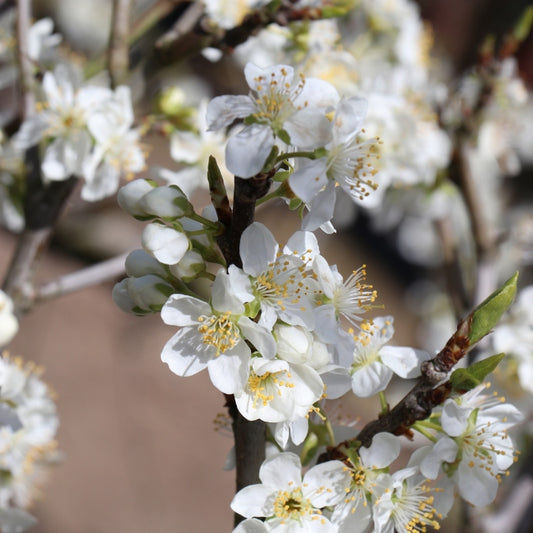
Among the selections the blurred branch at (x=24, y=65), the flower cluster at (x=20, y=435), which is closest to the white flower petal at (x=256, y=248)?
the flower cluster at (x=20, y=435)

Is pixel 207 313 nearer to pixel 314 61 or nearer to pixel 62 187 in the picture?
pixel 62 187

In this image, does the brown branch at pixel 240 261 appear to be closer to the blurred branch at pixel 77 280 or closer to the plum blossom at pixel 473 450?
the plum blossom at pixel 473 450

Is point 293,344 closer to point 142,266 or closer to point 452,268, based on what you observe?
point 142,266

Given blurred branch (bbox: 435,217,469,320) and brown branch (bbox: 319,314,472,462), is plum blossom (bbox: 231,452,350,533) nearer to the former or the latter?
brown branch (bbox: 319,314,472,462)

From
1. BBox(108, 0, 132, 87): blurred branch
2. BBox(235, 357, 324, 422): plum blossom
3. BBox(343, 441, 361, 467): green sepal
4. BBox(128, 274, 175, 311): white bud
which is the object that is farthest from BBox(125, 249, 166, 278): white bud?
BBox(108, 0, 132, 87): blurred branch

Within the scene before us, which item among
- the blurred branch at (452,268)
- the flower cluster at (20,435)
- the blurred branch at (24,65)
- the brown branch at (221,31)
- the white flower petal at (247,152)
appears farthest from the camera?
the blurred branch at (452,268)

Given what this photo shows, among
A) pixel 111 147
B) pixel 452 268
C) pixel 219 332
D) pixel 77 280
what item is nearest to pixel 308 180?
pixel 219 332

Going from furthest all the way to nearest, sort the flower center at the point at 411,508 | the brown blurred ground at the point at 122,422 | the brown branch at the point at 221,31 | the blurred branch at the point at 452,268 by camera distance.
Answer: the brown blurred ground at the point at 122,422 < the blurred branch at the point at 452,268 < the brown branch at the point at 221,31 < the flower center at the point at 411,508
